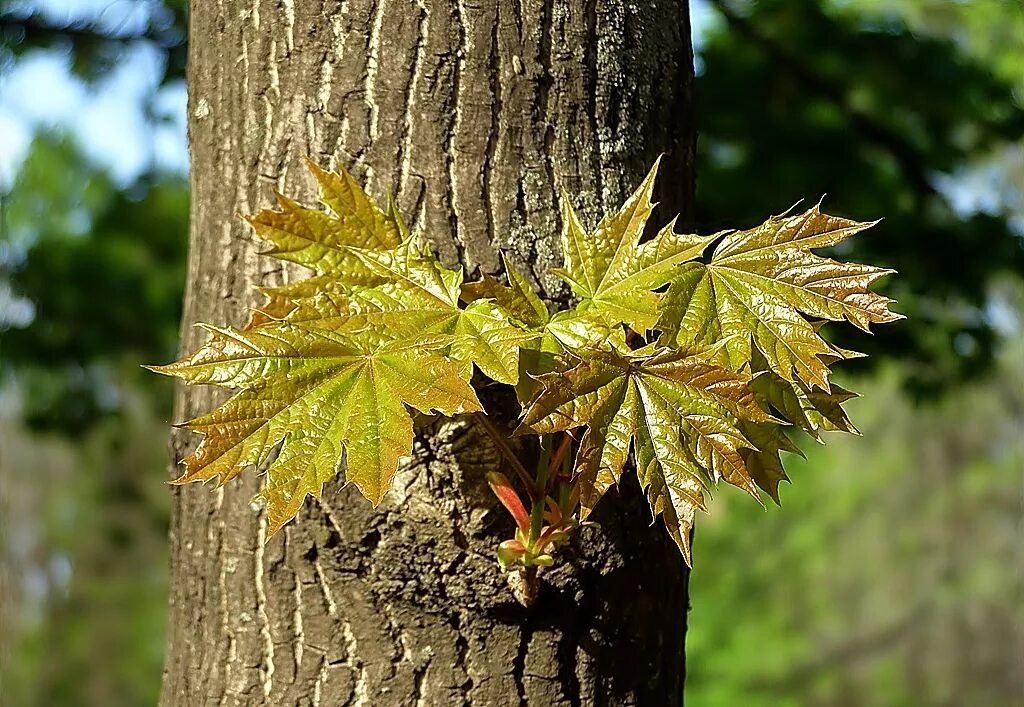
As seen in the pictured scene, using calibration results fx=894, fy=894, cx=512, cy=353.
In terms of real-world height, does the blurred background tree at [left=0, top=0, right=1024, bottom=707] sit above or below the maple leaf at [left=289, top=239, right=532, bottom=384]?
above

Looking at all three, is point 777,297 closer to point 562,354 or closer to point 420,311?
point 562,354

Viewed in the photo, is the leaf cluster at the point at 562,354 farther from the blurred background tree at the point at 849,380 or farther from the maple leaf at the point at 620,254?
the blurred background tree at the point at 849,380

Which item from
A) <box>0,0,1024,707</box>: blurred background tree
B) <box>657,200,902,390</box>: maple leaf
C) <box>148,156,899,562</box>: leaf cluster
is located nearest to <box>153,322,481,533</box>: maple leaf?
<box>148,156,899,562</box>: leaf cluster

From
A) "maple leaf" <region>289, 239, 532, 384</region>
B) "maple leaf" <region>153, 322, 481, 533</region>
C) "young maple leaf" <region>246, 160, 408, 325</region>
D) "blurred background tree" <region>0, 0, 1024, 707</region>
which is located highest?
"blurred background tree" <region>0, 0, 1024, 707</region>

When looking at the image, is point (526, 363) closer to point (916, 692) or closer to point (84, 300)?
point (84, 300)

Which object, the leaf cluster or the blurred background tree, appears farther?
the blurred background tree

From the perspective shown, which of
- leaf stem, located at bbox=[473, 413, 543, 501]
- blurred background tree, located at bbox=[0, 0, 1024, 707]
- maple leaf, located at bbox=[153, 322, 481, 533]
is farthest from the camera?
blurred background tree, located at bbox=[0, 0, 1024, 707]

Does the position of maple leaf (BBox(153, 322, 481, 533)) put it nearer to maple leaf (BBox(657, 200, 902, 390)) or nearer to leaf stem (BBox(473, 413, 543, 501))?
leaf stem (BBox(473, 413, 543, 501))

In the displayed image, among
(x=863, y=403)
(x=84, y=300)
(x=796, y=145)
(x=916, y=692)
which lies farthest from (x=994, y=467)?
(x=84, y=300)
